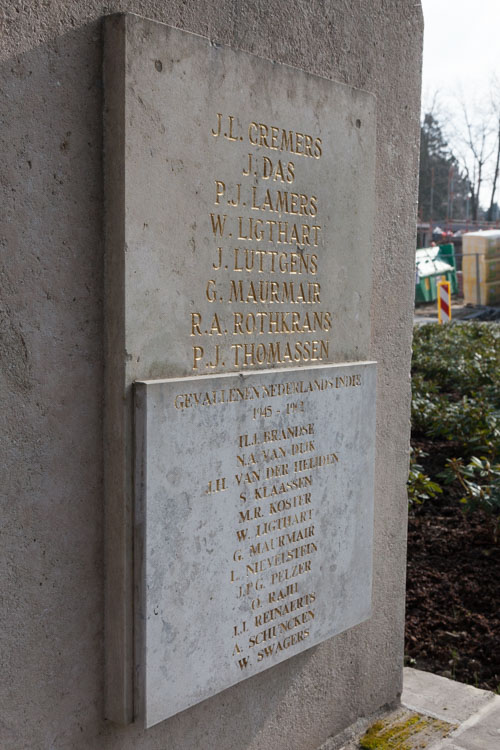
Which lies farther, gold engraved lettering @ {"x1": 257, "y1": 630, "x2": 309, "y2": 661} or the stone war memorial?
gold engraved lettering @ {"x1": 257, "y1": 630, "x2": 309, "y2": 661}

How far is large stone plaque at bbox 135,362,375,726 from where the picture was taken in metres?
1.97

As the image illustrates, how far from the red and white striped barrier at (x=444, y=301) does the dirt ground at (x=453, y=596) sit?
325 inches

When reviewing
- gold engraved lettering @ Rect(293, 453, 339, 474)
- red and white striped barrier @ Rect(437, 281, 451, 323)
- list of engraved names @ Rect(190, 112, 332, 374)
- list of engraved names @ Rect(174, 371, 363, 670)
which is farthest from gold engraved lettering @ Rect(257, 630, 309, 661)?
red and white striped barrier @ Rect(437, 281, 451, 323)

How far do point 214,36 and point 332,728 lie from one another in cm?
213

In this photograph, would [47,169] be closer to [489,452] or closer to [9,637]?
[9,637]

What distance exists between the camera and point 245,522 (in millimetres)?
2217

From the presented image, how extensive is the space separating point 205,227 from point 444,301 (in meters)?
11.9

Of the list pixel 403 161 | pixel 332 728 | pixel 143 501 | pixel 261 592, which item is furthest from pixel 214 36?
pixel 332 728

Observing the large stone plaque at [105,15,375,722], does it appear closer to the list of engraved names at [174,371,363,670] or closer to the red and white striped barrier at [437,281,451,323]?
the list of engraved names at [174,371,363,670]

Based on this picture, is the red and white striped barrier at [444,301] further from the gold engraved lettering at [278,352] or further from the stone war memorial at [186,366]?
the gold engraved lettering at [278,352]

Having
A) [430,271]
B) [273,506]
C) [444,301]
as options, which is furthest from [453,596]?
[430,271]

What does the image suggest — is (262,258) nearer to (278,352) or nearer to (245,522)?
(278,352)

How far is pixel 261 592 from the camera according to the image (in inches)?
90.4

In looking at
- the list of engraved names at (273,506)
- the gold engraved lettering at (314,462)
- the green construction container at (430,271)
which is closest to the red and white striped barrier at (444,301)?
the green construction container at (430,271)
